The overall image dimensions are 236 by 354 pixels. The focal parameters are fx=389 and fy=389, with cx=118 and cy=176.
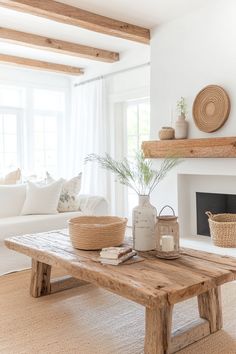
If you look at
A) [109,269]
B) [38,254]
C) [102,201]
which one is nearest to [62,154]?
[102,201]

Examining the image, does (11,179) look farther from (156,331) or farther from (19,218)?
(156,331)

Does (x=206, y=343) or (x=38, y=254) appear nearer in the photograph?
(x=206, y=343)

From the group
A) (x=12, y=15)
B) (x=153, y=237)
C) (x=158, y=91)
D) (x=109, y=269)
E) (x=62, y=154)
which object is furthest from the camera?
(x=62, y=154)

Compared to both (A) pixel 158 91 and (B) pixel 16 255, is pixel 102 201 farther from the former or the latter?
(A) pixel 158 91

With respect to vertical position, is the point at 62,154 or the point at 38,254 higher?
the point at 62,154

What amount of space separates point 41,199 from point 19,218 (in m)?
0.32

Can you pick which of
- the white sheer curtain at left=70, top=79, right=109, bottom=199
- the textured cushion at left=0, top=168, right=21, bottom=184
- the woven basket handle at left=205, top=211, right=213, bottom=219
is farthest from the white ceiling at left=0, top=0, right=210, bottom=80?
the woven basket handle at left=205, top=211, right=213, bottom=219

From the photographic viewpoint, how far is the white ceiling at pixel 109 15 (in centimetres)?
380

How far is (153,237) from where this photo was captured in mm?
2430

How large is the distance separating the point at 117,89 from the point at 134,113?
1.40ft

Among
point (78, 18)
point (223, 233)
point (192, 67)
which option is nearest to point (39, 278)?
point (223, 233)

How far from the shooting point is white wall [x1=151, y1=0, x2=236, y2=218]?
3732mm

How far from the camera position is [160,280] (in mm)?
1893

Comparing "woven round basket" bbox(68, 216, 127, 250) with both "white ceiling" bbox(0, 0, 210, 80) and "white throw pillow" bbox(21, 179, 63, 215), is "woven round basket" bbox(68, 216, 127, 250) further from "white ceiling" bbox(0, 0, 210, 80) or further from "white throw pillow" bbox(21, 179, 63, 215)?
Answer: "white ceiling" bbox(0, 0, 210, 80)
